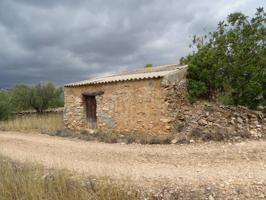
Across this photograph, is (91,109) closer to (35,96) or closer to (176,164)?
(176,164)

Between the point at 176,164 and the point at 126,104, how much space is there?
5500 mm

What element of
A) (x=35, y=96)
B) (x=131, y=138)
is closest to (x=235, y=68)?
(x=131, y=138)

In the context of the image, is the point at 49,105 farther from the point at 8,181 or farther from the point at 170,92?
the point at 8,181

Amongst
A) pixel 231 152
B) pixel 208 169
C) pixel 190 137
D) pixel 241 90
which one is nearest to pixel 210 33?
pixel 241 90

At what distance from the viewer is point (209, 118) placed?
30.8ft

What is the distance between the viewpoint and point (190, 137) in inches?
344

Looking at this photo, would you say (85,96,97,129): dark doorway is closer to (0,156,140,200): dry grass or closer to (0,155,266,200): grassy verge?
(0,156,140,200): dry grass

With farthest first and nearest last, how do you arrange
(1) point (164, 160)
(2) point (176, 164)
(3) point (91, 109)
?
(3) point (91, 109) → (1) point (164, 160) → (2) point (176, 164)

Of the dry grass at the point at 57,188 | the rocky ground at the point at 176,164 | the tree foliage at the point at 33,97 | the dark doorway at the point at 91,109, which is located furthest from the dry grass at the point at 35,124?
the dry grass at the point at 57,188

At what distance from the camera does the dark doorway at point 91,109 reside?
12.8 metres

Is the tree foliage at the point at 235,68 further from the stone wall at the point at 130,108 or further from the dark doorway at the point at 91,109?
the dark doorway at the point at 91,109

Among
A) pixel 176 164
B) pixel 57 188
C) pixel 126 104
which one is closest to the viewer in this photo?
pixel 57 188

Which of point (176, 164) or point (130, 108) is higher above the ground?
point (130, 108)

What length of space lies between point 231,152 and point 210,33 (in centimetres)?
738
